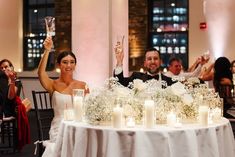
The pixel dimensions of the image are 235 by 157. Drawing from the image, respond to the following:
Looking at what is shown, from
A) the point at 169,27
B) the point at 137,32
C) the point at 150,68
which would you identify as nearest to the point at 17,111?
the point at 150,68

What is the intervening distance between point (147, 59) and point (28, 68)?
26.1 ft

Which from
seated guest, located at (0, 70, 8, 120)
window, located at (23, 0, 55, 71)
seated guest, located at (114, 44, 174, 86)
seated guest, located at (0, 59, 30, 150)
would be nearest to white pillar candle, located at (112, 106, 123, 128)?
seated guest, located at (114, 44, 174, 86)

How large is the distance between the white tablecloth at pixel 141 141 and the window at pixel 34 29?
905cm

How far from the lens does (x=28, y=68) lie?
40.2 ft

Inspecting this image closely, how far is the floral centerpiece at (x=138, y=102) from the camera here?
3.38m

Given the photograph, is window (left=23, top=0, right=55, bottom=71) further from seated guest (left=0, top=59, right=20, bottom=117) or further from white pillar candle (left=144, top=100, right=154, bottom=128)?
white pillar candle (left=144, top=100, right=154, bottom=128)

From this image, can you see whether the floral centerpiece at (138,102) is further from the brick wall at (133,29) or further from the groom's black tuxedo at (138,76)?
the brick wall at (133,29)

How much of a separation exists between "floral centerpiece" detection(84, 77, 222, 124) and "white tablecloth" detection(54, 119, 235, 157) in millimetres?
113

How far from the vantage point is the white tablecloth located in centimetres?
320

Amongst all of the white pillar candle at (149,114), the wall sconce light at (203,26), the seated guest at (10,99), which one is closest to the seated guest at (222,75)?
the seated guest at (10,99)

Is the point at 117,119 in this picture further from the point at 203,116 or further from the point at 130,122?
the point at 203,116

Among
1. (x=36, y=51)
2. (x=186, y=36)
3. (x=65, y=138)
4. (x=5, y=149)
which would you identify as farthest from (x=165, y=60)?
(x=65, y=138)

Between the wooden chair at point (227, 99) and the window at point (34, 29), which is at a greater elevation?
the window at point (34, 29)

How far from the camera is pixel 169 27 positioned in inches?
454
